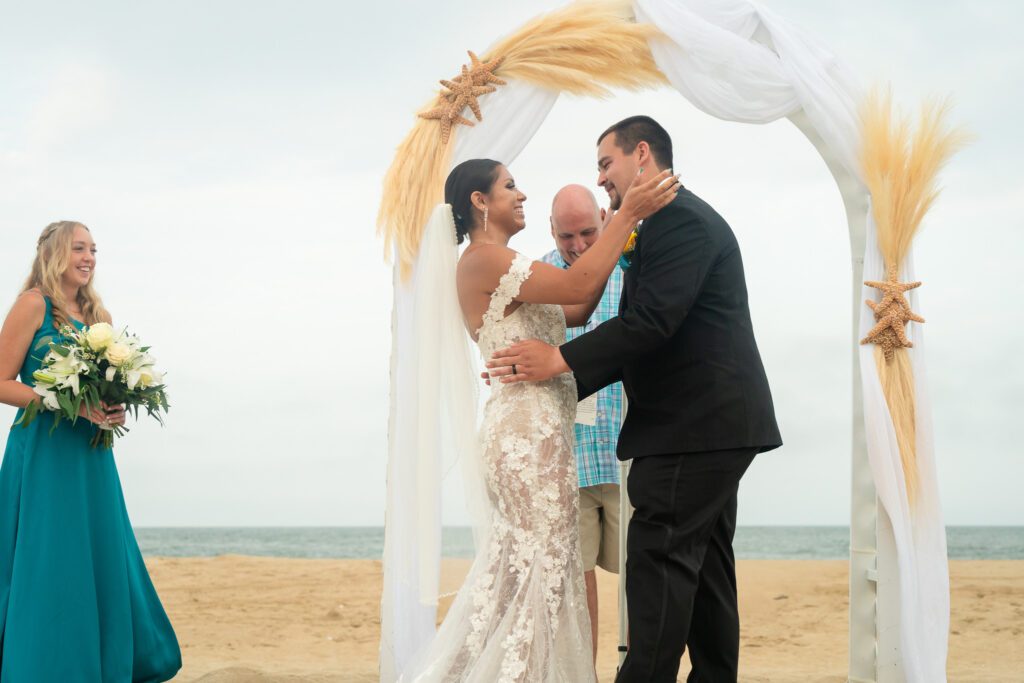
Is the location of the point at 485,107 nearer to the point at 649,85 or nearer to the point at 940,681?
the point at 649,85

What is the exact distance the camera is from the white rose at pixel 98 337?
453 centimetres

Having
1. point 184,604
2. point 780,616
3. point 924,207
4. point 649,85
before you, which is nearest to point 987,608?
point 780,616

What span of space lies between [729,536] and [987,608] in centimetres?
810

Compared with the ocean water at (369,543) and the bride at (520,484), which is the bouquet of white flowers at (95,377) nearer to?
the bride at (520,484)

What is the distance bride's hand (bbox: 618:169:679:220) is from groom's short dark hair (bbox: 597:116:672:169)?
32 centimetres

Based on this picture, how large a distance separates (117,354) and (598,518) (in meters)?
2.53

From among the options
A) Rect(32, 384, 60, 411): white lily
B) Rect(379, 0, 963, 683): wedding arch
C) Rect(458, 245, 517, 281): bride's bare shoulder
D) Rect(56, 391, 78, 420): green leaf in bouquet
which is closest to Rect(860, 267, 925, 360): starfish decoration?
Rect(379, 0, 963, 683): wedding arch

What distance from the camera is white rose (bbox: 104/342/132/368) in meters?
4.53

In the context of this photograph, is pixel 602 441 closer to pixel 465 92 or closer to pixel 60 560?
pixel 465 92

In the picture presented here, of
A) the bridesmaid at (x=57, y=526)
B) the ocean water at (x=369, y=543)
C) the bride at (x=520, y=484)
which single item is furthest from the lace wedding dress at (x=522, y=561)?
the ocean water at (x=369, y=543)

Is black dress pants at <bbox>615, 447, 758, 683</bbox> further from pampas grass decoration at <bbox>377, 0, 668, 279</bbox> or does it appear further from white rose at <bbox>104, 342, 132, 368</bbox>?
white rose at <bbox>104, 342, 132, 368</bbox>

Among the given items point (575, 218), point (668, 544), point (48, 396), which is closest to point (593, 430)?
point (575, 218)

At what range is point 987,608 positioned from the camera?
10211 mm

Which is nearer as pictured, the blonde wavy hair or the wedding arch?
the wedding arch
